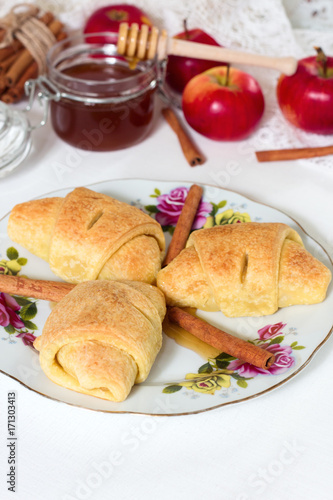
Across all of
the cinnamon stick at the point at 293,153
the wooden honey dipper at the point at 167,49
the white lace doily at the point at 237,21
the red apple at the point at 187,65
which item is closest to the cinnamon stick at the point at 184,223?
the cinnamon stick at the point at 293,153

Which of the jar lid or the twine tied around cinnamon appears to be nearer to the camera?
the jar lid

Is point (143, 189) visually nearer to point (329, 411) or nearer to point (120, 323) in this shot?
point (120, 323)

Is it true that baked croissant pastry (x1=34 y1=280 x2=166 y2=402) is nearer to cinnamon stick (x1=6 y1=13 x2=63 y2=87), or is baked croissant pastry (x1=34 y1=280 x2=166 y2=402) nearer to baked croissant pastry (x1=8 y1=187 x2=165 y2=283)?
baked croissant pastry (x1=8 y1=187 x2=165 y2=283)

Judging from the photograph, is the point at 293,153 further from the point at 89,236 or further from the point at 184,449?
the point at 184,449

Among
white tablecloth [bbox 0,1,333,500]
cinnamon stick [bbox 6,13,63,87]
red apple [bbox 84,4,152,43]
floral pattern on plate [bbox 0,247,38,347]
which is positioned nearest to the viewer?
white tablecloth [bbox 0,1,333,500]

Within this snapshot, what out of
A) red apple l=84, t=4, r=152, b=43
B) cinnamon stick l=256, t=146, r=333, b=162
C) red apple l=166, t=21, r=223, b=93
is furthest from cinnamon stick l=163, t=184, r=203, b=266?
red apple l=84, t=4, r=152, b=43

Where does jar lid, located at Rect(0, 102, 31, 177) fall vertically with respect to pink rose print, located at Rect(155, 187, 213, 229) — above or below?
above

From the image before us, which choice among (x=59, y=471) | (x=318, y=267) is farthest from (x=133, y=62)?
(x=59, y=471)
